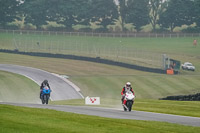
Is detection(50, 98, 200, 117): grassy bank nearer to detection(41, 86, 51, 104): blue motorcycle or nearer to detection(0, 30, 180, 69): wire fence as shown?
detection(41, 86, 51, 104): blue motorcycle

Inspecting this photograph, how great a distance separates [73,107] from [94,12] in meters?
129

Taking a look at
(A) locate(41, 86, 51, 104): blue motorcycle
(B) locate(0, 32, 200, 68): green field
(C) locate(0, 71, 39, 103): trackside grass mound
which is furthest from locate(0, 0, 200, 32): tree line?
(A) locate(41, 86, 51, 104): blue motorcycle

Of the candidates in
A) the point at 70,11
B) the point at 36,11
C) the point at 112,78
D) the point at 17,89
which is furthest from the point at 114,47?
the point at 36,11

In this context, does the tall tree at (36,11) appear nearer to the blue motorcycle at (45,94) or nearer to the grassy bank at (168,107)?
the blue motorcycle at (45,94)

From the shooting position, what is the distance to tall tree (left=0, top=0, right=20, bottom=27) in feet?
457

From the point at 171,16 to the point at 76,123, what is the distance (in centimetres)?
13451

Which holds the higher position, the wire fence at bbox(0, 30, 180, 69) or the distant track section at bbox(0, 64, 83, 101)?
the wire fence at bbox(0, 30, 180, 69)

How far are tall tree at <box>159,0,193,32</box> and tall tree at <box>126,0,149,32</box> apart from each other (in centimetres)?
499

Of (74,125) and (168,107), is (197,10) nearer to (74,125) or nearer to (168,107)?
(168,107)

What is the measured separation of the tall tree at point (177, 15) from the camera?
492 ft

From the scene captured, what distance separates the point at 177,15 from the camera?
152 meters

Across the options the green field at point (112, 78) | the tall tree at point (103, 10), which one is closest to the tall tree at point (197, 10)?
the tall tree at point (103, 10)

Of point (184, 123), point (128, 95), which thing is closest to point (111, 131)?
point (184, 123)

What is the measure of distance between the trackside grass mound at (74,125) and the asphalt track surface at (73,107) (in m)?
1.85
